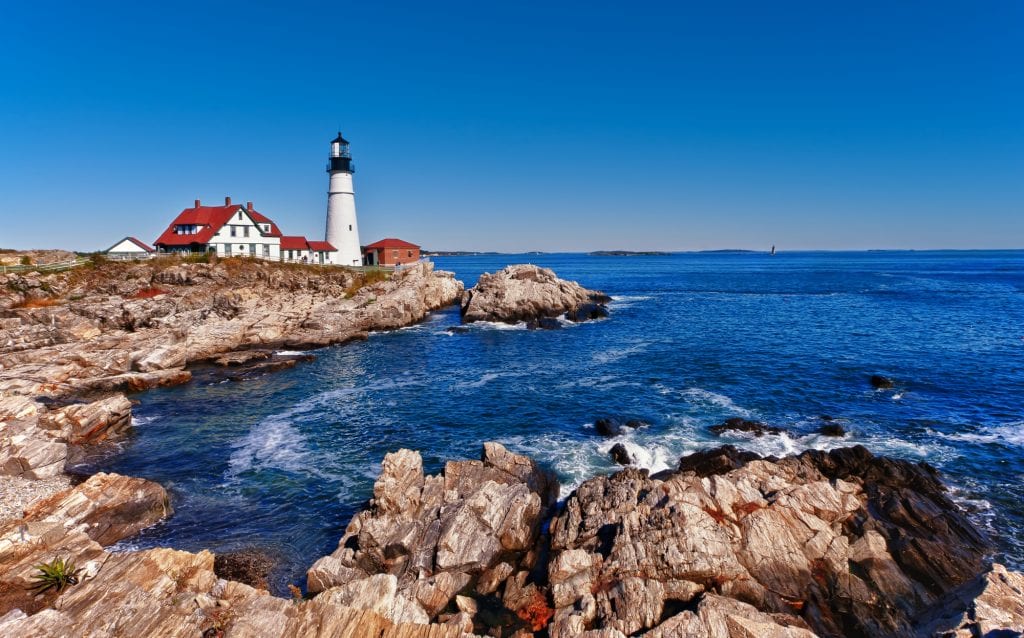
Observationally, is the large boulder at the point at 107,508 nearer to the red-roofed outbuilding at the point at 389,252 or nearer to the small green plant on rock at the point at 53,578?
the small green plant on rock at the point at 53,578

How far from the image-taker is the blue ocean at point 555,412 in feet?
69.7

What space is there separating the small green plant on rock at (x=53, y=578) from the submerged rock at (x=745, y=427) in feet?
88.7

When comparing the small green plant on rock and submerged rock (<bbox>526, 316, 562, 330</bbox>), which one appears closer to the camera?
the small green plant on rock

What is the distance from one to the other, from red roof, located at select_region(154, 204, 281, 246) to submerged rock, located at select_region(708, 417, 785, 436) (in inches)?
2703

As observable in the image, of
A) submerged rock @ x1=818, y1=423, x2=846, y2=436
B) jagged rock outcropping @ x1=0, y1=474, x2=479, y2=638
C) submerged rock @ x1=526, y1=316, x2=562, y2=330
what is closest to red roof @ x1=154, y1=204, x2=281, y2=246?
submerged rock @ x1=526, y1=316, x2=562, y2=330

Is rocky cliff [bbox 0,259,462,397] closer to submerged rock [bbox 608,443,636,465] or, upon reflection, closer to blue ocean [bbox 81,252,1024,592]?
blue ocean [bbox 81,252,1024,592]

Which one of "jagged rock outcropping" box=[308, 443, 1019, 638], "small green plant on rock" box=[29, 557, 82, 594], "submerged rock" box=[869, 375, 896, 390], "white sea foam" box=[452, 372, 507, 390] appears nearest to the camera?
"jagged rock outcropping" box=[308, 443, 1019, 638]

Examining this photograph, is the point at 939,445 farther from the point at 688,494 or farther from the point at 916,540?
→ the point at 688,494

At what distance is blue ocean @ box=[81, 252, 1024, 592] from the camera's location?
21.2 meters

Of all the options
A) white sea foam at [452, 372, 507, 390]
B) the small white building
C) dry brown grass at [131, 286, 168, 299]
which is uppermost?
the small white building

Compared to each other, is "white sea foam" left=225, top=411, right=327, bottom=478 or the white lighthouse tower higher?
the white lighthouse tower

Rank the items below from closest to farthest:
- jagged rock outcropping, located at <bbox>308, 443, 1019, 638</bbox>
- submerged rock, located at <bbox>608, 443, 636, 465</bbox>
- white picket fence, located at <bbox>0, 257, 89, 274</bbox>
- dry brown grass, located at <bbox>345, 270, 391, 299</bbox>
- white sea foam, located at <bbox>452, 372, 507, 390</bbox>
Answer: jagged rock outcropping, located at <bbox>308, 443, 1019, 638</bbox> → submerged rock, located at <bbox>608, 443, 636, 465</bbox> → white sea foam, located at <bbox>452, 372, 507, 390</bbox> → white picket fence, located at <bbox>0, 257, 89, 274</bbox> → dry brown grass, located at <bbox>345, 270, 391, 299</bbox>

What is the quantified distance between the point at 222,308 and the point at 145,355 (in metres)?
14.2

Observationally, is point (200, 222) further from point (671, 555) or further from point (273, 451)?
point (671, 555)
